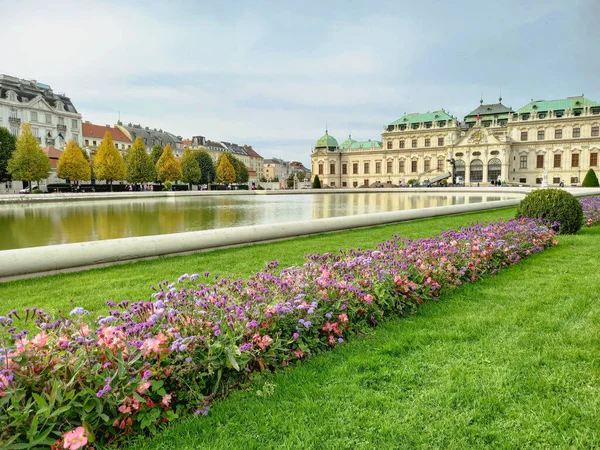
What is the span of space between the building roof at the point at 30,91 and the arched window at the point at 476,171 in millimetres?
72051

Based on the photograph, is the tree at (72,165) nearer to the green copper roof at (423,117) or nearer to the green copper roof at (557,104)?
the green copper roof at (423,117)

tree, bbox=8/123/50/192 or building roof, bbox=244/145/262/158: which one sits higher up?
building roof, bbox=244/145/262/158

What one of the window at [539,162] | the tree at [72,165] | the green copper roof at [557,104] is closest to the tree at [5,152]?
the tree at [72,165]

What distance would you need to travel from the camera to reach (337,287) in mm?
4270

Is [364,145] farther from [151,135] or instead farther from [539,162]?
[151,135]

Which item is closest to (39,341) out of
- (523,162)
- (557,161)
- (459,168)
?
(459,168)

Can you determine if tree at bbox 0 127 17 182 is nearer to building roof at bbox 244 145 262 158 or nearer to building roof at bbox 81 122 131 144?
building roof at bbox 81 122 131 144

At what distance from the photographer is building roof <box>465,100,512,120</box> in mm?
74000

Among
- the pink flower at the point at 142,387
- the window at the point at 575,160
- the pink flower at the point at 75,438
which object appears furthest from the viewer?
the window at the point at 575,160

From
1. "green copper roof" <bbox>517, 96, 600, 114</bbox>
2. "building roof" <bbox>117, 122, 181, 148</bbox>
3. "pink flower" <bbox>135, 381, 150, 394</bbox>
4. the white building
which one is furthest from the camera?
"building roof" <bbox>117, 122, 181, 148</bbox>

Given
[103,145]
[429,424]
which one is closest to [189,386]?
[429,424]

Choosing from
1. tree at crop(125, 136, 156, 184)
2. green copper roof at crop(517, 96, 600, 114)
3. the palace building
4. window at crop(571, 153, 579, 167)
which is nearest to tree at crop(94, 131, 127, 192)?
tree at crop(125, 136, 156, 184)

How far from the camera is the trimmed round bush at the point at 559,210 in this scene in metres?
10.0

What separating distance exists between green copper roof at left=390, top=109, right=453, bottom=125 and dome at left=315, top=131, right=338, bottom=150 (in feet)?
42.5
